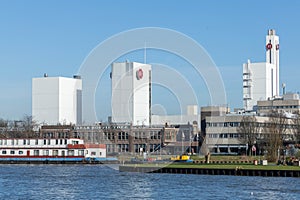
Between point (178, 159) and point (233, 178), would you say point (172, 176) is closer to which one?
A: point (233, 178)

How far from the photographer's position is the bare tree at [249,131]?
157500 mm

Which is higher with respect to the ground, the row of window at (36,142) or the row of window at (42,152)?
the row of window at (36,142)

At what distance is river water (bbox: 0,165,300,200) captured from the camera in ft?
202

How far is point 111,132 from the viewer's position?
591 ft

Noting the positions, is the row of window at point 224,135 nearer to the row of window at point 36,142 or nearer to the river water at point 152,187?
the row of window at point 36,142

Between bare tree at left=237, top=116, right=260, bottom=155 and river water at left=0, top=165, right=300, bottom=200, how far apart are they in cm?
7310

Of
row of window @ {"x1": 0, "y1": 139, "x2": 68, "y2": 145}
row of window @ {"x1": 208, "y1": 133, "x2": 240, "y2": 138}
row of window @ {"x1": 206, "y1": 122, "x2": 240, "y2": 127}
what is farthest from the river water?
row of window @ {"x1": 206, "y1": 122, "x2": 240, "y2": 127}

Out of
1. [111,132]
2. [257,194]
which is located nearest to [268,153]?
[257,194]

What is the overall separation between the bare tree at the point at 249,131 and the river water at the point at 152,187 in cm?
7310

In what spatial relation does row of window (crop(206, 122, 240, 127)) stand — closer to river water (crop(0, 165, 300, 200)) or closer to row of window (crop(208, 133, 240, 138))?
row of window (crop(208, 133, 240, 138))

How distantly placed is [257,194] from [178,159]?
64.1 m

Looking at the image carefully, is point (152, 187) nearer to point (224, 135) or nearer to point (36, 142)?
point (36, 142)

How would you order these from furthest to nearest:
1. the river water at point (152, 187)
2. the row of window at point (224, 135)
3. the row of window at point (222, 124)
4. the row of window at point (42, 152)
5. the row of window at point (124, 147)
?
the row of window at point (124, 147) → the row of window at point (222, 124) → the row of window at point (224, 135) → the row of window at point (42, 152) → the river water at point (152, 187)

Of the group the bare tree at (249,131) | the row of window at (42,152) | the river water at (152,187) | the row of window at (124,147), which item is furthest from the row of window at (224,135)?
the river water at (152,187)
